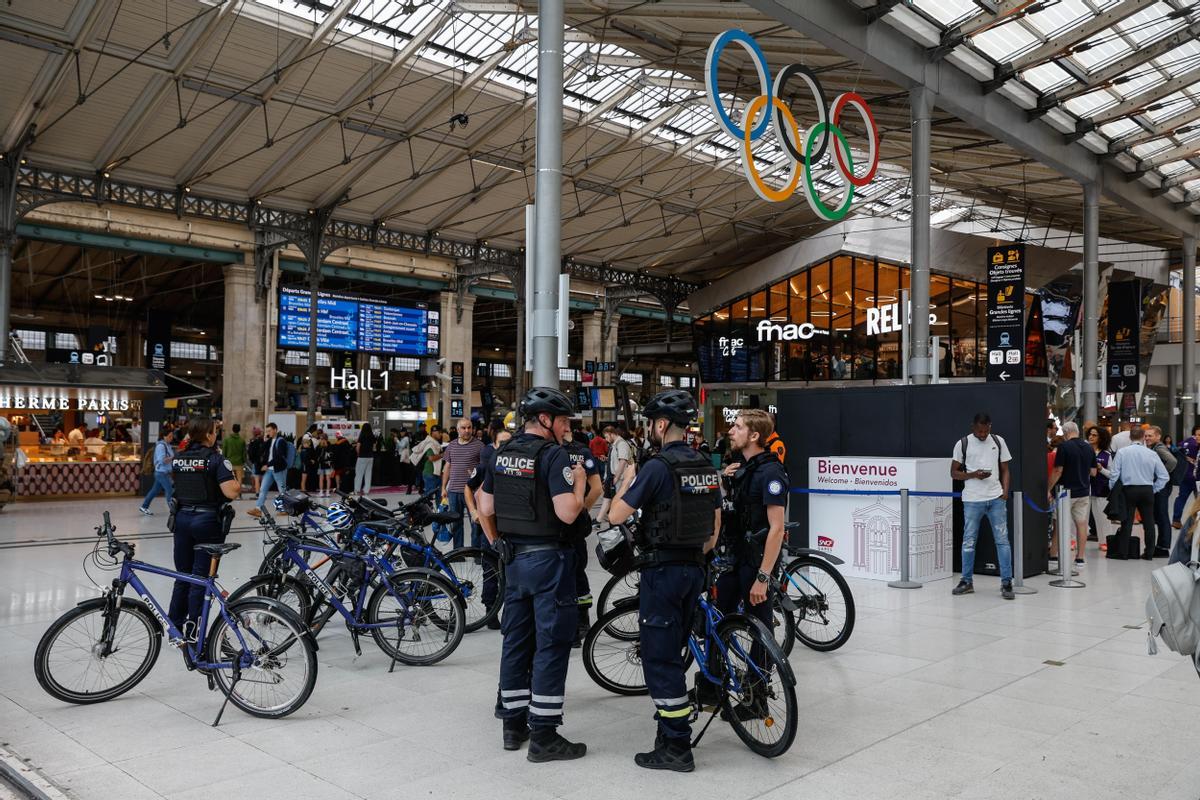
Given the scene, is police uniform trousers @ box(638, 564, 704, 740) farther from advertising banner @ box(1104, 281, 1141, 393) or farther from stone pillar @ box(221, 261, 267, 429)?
advertising banner @ box(1104, 281, 1141, 393)

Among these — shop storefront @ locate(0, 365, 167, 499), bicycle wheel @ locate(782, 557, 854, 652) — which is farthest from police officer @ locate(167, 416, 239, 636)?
shop storefront @ locate(0, 365, 167, 499)

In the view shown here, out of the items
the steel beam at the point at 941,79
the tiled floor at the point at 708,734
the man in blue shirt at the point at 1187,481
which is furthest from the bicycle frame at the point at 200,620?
the man in blue shirt at the point at 1187,481

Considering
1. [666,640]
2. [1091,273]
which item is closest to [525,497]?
[666,640]

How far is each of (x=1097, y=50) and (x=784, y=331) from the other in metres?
14.8

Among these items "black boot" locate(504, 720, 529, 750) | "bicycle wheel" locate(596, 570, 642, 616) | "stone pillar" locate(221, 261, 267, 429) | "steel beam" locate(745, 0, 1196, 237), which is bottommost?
"black boot" locate(504, 720, 529, 750)

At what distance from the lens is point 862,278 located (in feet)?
93.7

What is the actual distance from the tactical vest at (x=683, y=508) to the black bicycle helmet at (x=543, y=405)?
23.7 inches

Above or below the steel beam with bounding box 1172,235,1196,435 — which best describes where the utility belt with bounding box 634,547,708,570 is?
below

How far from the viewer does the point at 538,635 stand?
4348 millimetres

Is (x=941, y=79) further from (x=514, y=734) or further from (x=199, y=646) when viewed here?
(x=199, y=646)

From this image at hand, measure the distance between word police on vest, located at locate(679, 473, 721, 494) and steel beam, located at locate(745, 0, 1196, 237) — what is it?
9540 mm

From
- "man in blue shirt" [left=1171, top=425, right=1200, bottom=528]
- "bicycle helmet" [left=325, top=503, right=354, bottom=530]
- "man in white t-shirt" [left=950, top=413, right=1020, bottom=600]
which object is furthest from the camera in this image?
"man in blue shirt" [left=1171, top=425, right=1200, bottom=528]

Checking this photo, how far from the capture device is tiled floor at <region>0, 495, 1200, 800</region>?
403 cm

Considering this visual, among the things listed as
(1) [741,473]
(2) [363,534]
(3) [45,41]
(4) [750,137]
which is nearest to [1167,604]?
(1) [741,473]
